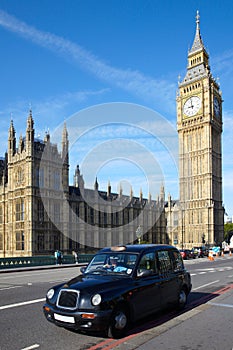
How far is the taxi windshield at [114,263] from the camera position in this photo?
8.05 metres

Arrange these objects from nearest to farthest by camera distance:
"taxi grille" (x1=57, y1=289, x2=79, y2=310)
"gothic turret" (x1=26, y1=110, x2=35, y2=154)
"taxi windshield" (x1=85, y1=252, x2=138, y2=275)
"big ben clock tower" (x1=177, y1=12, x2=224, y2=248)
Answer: "taxi grille" (x1=57, y1=289, x2=79, y2=310)
"taxi windshield" (x1=85, y1=252, x2=138, y2=275)
"gothic turret" (x1=26, y1=110, x2=35, y2=154)
"big ben clock tower" (x1=177, y1=12, x2=224, y2=248)

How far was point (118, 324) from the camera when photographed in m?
7.00

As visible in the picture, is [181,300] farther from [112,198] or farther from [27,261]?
[112,198]

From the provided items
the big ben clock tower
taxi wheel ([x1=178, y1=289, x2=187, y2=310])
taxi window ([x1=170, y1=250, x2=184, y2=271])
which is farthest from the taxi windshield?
the big ben clock tower

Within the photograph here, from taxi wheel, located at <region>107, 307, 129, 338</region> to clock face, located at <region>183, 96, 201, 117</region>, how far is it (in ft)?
266

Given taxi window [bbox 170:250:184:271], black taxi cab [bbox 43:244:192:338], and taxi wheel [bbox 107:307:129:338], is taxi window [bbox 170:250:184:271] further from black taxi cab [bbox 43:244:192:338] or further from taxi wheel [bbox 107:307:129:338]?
taxi wheel [bbox 107:307:129:338]

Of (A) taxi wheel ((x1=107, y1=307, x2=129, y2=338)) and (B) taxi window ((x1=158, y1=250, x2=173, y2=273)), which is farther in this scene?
(B) taxi window ((x1=158, y1=250, x2=173, y2=273))

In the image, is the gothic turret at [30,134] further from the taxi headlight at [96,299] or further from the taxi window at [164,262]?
the taxi headlight at [96,299]

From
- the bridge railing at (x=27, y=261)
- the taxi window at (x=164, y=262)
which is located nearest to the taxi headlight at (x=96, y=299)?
the taxi window at (x=164, y=262)

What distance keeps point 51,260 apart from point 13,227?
19437mm

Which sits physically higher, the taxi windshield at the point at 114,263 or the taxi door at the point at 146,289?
the taxi windshield at the point at 114,263

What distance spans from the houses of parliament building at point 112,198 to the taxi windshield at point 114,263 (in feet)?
122

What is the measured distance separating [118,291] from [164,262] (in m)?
2.31

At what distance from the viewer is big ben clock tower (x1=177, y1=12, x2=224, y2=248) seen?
3167 inches
